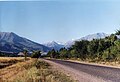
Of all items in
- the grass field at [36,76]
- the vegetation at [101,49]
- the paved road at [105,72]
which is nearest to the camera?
the grass field at [36,76]

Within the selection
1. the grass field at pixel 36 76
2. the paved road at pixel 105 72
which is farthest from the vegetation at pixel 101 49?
the grass field at pixel 36 76

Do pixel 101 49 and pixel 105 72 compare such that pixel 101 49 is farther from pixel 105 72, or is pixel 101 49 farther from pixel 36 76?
pixel 36 76

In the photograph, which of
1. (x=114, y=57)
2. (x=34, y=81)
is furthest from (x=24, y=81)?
(x=114, y=57)

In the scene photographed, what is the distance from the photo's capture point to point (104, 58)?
80.9 meters

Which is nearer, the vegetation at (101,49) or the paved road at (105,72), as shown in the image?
the paved road at (105,72)

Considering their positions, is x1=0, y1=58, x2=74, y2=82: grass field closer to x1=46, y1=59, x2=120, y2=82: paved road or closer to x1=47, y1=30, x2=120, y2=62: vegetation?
x1=46, y1=59, x2=120, y2=82: paved road

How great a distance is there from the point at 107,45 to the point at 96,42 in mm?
10064

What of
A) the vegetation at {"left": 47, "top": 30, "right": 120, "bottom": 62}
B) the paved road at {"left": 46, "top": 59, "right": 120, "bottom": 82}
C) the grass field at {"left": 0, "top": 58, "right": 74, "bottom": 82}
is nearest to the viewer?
the grass field at {"left": 0, "top": 58, "right": 74, "bottom": 82}

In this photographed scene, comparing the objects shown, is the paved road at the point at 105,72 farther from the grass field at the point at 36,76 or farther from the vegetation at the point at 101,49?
the vegetation at the point at 101,49

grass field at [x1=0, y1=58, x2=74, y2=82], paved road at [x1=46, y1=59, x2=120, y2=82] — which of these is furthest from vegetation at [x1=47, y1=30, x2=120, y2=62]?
grass field at [x1=0, y1=58, x2=74, y2=82]

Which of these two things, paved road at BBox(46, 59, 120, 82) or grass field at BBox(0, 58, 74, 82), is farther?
paved road at BBox(46, 59, 120, 82)

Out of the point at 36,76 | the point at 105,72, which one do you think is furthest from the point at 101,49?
the point at 36,76

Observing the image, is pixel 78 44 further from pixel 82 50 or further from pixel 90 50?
pixel 90 50

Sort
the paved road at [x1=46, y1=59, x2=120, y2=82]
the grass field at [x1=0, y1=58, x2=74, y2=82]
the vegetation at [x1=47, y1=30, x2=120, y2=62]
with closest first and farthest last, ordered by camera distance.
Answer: the grass field at [x1=0, y1=58, x2=74, y2=82]
the paved road at [x1=46, y1=59, x2=120, y2=82]
the vegetation at [x1=47, y1=30, x2=120, y2=62]
